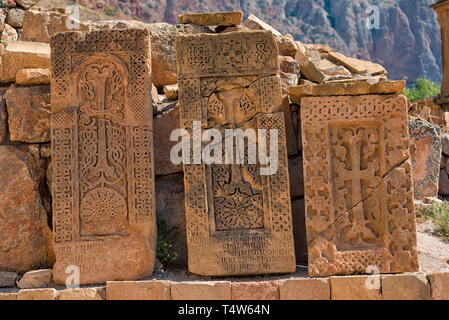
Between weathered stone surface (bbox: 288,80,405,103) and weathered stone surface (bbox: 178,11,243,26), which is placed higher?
weathered stone surface (bbox: 178,11,243,26)

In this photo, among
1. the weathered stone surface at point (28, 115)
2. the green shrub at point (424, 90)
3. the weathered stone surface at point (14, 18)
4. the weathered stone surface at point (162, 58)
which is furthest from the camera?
the green shrub at point (424, 90)

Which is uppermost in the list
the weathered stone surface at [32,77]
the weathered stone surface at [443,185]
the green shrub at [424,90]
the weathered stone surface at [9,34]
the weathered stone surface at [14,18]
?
the green shrub at [424,90]

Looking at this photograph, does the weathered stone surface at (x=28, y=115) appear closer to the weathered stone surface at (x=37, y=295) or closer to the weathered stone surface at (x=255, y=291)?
the weathered stone surface at (x=37, y=295)

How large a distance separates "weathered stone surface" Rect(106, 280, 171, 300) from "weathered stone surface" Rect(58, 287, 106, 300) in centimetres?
10

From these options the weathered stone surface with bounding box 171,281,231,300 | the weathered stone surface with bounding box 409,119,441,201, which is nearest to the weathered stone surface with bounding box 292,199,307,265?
the weathered stone surface with bounding box 171,281,231,300

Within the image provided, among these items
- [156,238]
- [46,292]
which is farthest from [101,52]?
[46,292]

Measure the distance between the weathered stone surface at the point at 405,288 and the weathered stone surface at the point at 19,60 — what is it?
389cm

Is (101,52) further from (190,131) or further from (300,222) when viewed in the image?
(300,222)

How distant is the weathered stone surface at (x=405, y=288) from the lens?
410cm

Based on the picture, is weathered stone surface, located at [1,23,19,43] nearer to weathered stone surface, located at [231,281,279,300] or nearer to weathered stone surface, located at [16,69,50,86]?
weathered stone surface, located at [16,69,50,86]

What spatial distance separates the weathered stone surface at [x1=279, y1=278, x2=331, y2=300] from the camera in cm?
412

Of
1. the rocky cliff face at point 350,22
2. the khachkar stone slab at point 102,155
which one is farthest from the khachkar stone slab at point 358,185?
the rocky cliff face at point 350,22

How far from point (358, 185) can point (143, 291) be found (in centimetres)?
204

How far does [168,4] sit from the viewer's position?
156ft
